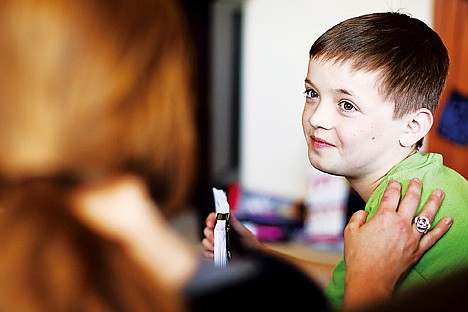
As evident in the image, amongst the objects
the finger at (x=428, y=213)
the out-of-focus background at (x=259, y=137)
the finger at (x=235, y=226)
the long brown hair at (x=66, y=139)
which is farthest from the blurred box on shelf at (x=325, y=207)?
the long brown hair at (x=66, y=139)

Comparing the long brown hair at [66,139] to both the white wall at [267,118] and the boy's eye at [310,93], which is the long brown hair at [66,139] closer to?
the boy's eye at [310,93]

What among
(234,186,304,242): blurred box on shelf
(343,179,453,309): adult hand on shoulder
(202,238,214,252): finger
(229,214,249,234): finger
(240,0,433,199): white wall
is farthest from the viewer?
(234,186,304,242): blurred box on shelf

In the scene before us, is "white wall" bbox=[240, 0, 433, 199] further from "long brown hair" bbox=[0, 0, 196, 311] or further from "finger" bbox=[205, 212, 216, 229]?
"long brown hair" bbox=[0, 0, 196, 311]

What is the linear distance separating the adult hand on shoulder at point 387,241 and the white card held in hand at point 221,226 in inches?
5.6

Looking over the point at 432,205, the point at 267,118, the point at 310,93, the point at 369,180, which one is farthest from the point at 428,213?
the point at 267,118

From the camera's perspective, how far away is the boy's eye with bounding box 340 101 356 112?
33.1 inches

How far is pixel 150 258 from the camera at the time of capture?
0.49m

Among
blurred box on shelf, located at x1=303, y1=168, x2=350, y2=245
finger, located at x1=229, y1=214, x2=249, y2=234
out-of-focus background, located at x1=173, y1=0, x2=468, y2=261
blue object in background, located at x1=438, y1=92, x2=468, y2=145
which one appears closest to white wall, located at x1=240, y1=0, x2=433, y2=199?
out-of-focus background, located at x1=173, y1=0, x2=468, y2=261

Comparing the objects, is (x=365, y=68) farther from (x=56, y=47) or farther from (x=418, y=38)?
(x=56, y=47)

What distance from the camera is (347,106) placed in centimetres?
84

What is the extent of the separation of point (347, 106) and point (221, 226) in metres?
0.22

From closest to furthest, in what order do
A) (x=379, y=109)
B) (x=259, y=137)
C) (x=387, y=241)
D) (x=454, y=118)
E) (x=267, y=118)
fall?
(x=387, y=241)
(x=379, y=109)
(x=454, y=118)
(x=267, y=118)
(x=259, y=137)

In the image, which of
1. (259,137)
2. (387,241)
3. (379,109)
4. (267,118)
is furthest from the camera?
(259,137)

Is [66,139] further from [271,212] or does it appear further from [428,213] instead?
[271,212]
